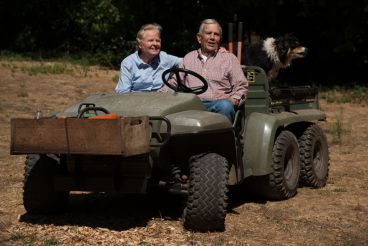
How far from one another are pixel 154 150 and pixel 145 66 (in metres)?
1.34

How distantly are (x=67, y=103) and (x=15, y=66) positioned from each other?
Result: 413 cm

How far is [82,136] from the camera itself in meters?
4.82

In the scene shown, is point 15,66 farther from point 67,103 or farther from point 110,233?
point 110,233

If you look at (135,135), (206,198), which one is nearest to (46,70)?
(206,198)

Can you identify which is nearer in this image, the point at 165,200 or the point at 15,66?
the point at 165,200

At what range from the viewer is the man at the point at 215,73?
5.96 metres

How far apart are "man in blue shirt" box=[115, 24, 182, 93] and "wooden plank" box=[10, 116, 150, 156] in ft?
4.12

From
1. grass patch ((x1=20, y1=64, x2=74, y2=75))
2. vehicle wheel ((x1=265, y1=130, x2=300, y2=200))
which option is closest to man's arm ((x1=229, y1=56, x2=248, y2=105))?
vehicle wheel ((x1=265, y1=130, x2=300, y2=200))

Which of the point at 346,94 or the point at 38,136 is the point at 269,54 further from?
the point at 38,136

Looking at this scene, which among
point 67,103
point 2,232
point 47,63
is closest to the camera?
point 2,232

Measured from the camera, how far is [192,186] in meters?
5.21

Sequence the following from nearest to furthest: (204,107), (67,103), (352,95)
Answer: (204,107) → (67,103) → (352,95)

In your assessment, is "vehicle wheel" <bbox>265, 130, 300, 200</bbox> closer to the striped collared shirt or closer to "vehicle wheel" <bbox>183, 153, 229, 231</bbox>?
the striped collared shirt

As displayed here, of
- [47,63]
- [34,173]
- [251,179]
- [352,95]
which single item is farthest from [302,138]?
[47,63]
